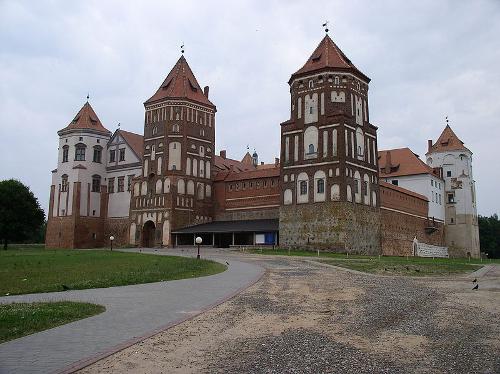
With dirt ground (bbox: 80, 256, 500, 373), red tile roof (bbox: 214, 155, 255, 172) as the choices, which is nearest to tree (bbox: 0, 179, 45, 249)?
red tile roof (bbox: 214, 155, 255, 172)

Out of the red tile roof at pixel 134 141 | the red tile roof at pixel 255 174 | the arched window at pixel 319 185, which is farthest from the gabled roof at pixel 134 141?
the arched window at pixel 319 185

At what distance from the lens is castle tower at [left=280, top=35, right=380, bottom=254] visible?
46500 mm

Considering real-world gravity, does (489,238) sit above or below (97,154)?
below

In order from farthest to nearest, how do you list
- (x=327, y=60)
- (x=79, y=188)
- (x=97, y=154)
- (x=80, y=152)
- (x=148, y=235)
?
1. (x=97, y=154)
2. (x=80, y=152)
3. (x=79, y=188)
4. (x=148, y=235)
5. (x=327, y=60)

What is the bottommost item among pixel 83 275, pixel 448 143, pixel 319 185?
pixel 83 275

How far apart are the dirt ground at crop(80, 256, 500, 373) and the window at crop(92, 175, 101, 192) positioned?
54.4 metres

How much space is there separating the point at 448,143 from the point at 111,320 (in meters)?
73.8

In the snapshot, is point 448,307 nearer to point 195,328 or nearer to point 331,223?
point 195,328

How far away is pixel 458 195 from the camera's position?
73750 mm

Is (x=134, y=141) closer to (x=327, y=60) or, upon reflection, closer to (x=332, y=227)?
(x=327, y=60)

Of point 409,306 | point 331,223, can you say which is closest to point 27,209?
point 331,223

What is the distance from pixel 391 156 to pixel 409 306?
2429 inches

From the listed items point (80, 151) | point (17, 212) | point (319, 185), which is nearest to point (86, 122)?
point (80, 151)

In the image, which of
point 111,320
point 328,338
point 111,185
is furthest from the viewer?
point 111,185
